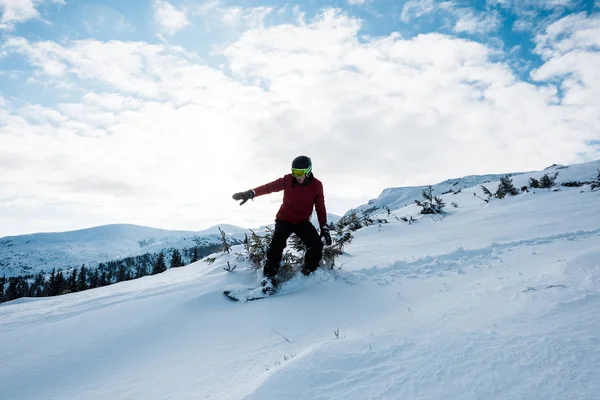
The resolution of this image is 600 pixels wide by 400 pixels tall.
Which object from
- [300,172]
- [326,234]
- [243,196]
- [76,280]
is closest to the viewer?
[300,172]

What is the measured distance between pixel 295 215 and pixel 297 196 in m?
0.29

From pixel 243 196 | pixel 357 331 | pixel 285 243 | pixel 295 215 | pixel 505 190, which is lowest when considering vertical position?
pixel 357 331

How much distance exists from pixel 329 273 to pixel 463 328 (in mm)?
2796

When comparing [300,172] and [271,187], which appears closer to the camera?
[300,172]

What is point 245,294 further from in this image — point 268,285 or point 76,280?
point 76,280

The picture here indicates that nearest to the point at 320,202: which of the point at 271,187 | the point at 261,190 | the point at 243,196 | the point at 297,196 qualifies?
the point at 297,196

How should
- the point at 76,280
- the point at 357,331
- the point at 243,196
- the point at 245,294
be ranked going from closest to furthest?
the point at 357,331 < the point at 245,294 < the point at 243,196 < the point at 76,280

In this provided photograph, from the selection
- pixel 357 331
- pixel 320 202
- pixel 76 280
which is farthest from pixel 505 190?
pixel 76 280

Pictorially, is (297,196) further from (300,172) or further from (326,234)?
(326,234)

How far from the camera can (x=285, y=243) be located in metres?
4.91

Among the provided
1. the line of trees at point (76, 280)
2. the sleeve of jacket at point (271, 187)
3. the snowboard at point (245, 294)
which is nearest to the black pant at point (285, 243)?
the snowboard at point (245, 294)

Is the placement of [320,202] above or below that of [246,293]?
above

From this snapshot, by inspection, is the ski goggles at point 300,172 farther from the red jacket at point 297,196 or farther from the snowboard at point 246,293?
the snowboard at point 246,293

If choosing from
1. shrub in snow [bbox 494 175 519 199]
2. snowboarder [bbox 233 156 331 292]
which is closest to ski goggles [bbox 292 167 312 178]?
snowboarder [bbox 233 156 331 292]
